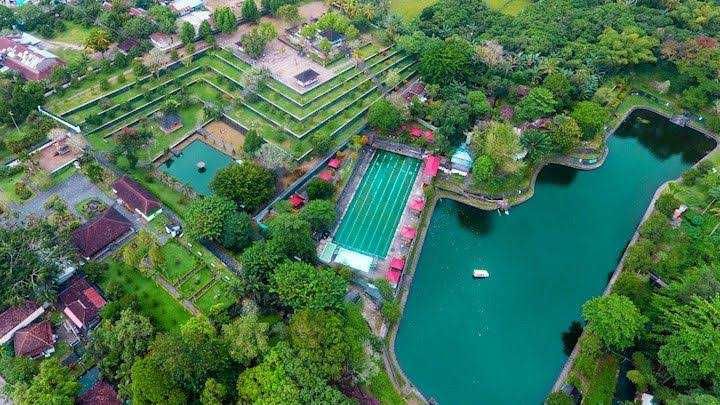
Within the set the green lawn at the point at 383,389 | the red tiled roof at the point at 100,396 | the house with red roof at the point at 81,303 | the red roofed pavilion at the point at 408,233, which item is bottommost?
the green lawn at the point at 383,389

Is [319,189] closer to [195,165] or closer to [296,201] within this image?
[296,201]

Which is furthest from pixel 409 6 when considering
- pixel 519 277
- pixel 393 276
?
pixel 393 276

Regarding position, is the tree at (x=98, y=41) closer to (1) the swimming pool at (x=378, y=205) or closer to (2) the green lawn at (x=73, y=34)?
(2) the green lawn at (x=73, y=34)

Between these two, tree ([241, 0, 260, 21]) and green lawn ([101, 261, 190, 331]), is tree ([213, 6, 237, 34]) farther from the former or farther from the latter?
green lawn ([101, 261, 190, 331])

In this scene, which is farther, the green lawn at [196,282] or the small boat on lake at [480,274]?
the small boat on lake at [480,274]

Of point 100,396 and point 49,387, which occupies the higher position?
point 49,387

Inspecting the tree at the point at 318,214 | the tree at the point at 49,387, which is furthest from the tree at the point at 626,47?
the tree at the point at 49,387
